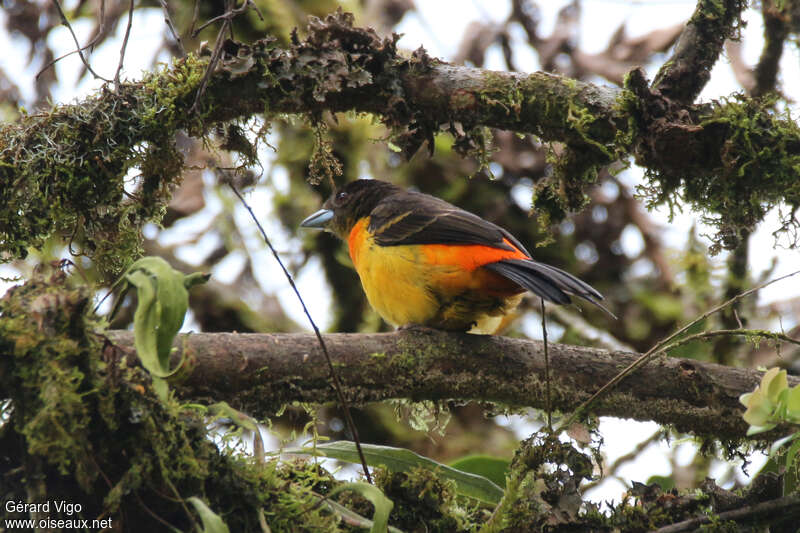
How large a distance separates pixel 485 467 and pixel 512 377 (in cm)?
40

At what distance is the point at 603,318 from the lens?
588 centimetres

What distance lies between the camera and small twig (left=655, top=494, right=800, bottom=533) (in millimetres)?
2451

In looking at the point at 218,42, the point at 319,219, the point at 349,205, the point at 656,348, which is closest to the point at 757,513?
the point at 656,348

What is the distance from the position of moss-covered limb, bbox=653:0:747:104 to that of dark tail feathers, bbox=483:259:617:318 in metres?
0.79

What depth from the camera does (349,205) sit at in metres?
4.89

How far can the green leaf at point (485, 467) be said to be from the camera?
3105 mm

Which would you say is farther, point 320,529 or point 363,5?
point 363,5

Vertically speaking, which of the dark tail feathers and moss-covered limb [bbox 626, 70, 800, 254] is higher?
moss-covered limb [bbox 626, 70, 800, 254]

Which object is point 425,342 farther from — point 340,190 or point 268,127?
point 340,190

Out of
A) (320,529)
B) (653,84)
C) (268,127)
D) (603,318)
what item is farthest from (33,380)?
(603,318)

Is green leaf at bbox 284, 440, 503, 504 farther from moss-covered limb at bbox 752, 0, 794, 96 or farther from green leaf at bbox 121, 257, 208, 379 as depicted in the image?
moss-covered limb at bbox 752, 0, 794, 96

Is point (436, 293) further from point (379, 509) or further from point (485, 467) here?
point (379, 509)

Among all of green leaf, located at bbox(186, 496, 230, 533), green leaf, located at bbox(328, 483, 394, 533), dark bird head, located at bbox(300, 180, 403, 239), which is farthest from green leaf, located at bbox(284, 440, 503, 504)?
dark bird head, located at bbox(300, 180, 403, 239)

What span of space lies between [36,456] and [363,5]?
5529 mm
